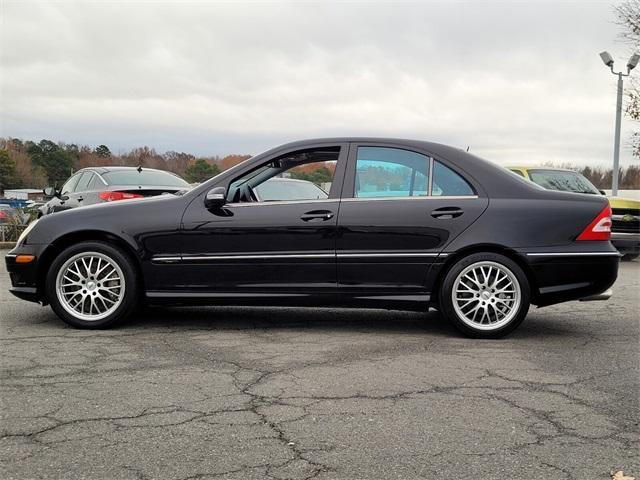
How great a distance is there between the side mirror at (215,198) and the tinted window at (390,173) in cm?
111

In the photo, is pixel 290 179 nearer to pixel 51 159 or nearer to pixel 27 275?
pixel 27 275

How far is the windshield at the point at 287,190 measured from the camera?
571 cm

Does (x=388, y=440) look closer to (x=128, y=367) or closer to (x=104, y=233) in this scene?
(x=128, y=367)

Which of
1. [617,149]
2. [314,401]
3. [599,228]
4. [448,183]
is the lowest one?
[314,401]

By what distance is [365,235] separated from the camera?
5520 mm

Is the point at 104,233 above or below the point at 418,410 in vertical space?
above

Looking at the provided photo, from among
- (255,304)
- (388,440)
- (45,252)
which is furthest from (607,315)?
(45,252)

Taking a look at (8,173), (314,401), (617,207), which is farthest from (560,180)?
(8,173)

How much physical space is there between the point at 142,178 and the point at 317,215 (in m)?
5.98

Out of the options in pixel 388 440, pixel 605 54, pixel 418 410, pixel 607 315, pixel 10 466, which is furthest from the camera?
pixel 605 54

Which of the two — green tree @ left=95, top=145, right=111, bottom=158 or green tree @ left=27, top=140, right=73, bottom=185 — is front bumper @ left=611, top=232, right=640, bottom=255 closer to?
green tree @ left=95, top=145, right=111, bottom=158

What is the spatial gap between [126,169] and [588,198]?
7.77m

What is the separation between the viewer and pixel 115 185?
1048 cm

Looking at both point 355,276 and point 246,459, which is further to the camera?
point 355,276
